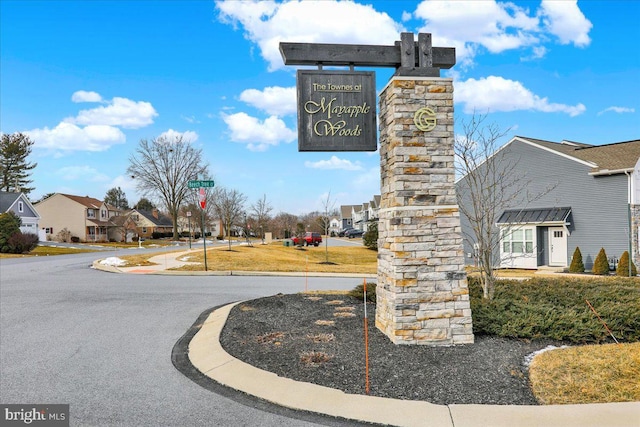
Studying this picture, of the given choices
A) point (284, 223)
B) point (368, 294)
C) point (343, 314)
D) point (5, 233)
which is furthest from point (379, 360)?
point (284, 223)

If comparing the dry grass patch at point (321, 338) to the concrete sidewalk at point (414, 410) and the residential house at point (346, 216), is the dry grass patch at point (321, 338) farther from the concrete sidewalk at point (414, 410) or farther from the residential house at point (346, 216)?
the residential house at point (346, 216)

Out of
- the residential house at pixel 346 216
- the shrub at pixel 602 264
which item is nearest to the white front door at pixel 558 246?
the shrub at pixel 602 264

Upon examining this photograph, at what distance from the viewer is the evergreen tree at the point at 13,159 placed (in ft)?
227

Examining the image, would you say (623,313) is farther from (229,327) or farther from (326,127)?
(229,327)

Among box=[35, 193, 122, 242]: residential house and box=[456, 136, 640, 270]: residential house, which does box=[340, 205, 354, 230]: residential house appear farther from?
box=[456, 136, 640, 270]: residential house

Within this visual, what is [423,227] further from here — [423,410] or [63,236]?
[63,236]

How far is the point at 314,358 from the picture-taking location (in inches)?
229

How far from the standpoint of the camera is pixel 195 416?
438cm

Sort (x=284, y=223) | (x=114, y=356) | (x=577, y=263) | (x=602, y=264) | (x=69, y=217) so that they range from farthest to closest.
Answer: (x=284, y=223) < (x=69, y=217) < (x=577, y=263) < (x=602, y=264) < (x=114, y=356)

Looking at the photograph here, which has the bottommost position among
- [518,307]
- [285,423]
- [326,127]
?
[285,423]

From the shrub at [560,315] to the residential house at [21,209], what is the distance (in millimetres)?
51902

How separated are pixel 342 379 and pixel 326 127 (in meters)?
4.28

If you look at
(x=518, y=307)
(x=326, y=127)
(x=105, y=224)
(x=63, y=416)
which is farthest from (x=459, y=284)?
(x=105, y=224)

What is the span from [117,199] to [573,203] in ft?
341
